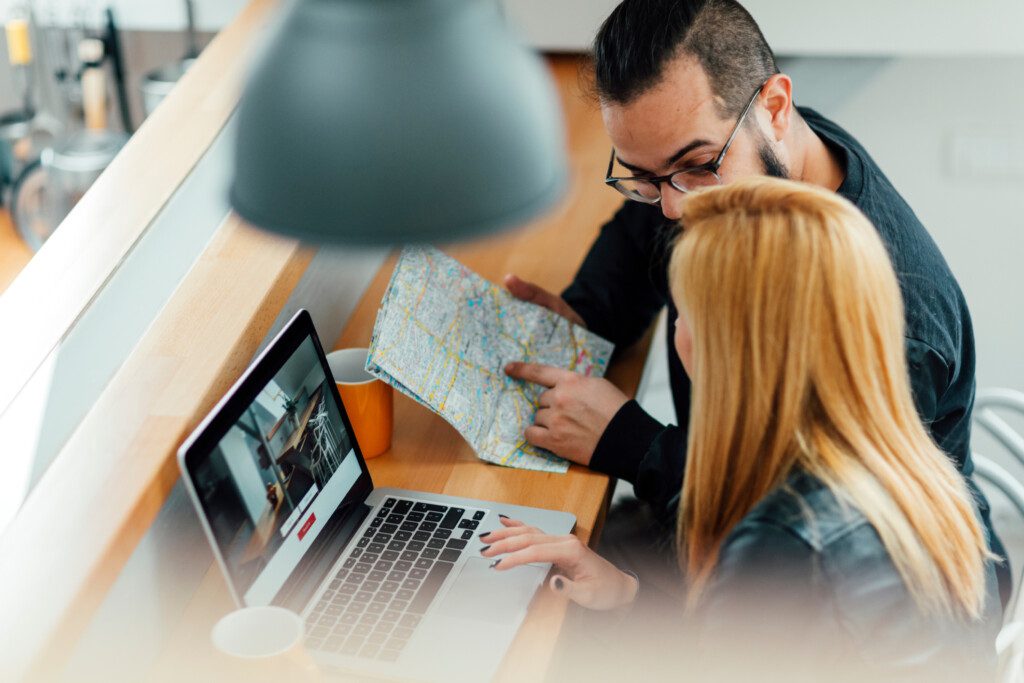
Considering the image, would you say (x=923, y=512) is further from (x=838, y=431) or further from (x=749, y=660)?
(x=749, y=660)

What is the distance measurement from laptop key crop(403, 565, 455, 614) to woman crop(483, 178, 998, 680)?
27cm

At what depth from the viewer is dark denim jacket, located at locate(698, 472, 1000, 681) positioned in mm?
944

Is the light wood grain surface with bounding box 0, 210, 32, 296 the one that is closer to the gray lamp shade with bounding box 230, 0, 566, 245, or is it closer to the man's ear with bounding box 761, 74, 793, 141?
the man's ear with bounding box 761, 74, 793, 141

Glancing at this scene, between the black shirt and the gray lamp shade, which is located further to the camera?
the black shirt

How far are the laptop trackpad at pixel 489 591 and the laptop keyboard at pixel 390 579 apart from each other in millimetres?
20

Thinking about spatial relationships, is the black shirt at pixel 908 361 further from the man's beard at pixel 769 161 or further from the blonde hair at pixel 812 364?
the blonde hair at pixel 812 364

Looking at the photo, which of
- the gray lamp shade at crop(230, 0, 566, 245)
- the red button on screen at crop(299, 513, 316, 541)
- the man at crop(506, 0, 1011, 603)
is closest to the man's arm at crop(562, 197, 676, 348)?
the man at crop(506, 0, 1011, 603)

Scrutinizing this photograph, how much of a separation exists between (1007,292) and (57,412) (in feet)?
6.75

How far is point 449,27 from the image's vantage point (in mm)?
598

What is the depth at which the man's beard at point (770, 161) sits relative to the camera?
4.43 ft

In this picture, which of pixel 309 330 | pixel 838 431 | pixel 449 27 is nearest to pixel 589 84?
pixel 309 330

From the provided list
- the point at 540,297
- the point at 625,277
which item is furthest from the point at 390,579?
the point at 625,277

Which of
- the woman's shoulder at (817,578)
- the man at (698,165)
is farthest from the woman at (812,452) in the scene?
the man at (698,165)

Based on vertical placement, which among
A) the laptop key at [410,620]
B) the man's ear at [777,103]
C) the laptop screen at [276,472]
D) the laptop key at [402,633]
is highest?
the man's ear at [777,103]
